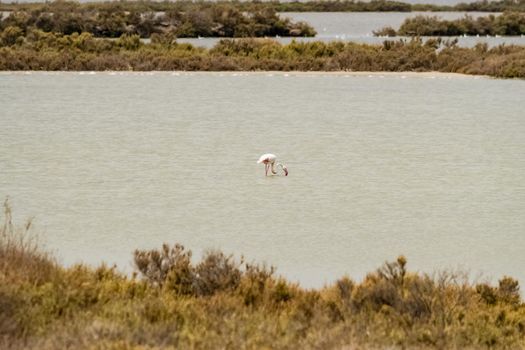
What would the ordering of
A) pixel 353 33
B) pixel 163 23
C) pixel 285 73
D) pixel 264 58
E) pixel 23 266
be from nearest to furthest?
pixel 23 266, pixel 285 73, pixel 264 58, pixel 163 23, pixel 353 33

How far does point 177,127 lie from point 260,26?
2951 cm

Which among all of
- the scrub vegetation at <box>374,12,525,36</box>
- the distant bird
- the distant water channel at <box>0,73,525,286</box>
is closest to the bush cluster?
the scrub vegetation at <box>374,12,525,36</box>

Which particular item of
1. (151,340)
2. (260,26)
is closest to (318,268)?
(151,340)

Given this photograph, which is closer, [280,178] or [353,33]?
[280,178]

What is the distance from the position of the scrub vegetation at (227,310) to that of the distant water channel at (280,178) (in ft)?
4.66

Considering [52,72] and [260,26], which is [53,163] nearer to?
[52,72]

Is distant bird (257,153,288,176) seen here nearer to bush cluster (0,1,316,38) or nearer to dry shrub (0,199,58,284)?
dry shrub (0,199,58,284)

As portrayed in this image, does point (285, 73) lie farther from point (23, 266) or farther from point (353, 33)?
point (23, 266)

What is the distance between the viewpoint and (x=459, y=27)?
52688mm

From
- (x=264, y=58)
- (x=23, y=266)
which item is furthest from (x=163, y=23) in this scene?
(x=23, y=266)

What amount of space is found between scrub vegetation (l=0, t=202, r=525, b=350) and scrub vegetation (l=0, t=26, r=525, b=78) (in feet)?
81.9

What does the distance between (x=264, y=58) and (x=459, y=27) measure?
2042 cm

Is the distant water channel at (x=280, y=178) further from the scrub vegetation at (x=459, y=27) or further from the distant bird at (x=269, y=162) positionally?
the scrub vegetation at (x=459, y=27)

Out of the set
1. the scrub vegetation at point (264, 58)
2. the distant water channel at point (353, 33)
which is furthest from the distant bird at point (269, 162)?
the distant water channel at point (353, 33)
